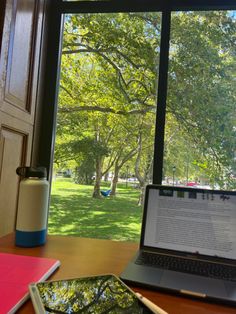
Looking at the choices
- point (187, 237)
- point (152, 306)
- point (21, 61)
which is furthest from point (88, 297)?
point (21, 61)

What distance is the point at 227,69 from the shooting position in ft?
4.99

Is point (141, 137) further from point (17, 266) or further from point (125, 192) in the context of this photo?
point (17, 266)

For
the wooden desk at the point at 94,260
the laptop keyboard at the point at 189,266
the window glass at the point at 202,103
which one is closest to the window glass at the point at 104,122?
the window glass at the point at 202,103

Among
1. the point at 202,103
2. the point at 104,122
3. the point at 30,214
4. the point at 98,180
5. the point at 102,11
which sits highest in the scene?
the point at 102,11

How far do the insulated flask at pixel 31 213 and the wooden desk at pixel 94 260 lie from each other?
0.04 metres

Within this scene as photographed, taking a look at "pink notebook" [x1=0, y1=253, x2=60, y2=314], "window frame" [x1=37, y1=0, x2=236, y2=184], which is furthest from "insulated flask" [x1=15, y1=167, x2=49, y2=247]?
"window frame" [x1=37, y1=0, x2=236, y2=184]

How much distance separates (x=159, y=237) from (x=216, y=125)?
0.80 m

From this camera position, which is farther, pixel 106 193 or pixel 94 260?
pixel 106 193

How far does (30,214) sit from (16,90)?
0.60 meters

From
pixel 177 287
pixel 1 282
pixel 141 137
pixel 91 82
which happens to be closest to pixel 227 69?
pixel 141 137

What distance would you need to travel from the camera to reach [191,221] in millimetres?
962

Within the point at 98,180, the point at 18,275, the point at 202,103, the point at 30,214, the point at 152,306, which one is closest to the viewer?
the point at 152,306

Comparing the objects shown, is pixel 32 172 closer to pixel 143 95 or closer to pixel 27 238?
pixel 27 238

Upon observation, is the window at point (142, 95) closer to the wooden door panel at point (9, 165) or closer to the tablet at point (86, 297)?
the wooden door panel at point (9, 165)
